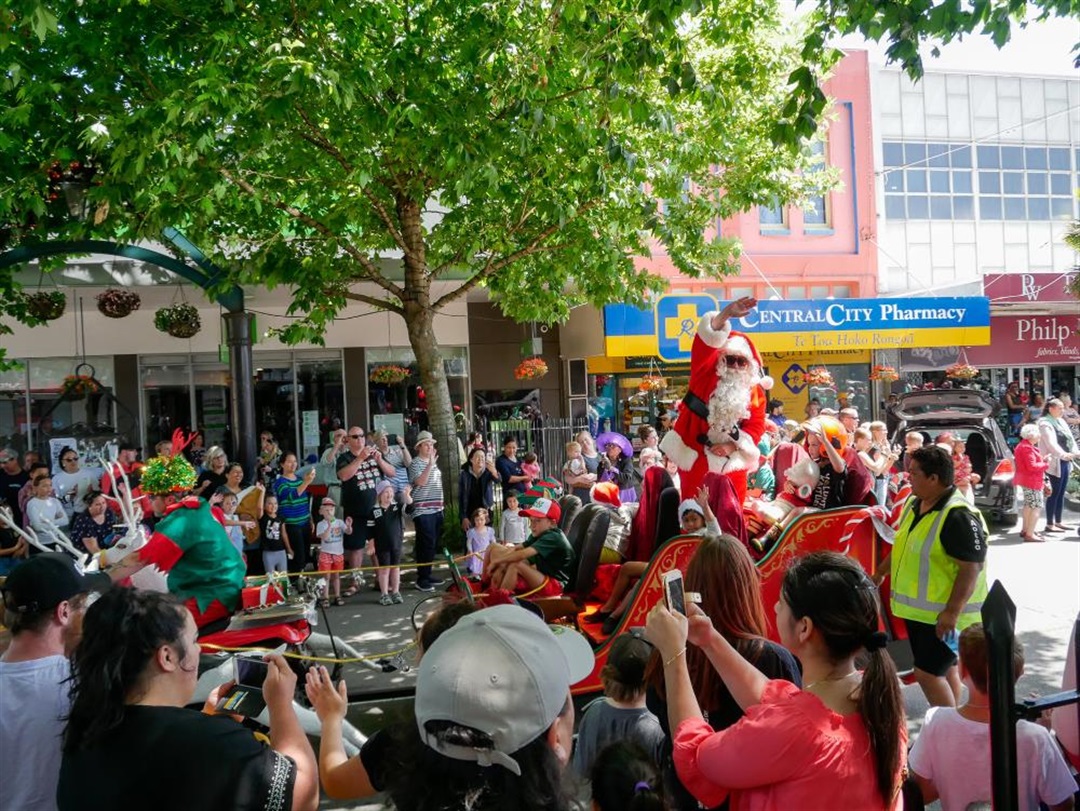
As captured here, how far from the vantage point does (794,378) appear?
18562 millimetres

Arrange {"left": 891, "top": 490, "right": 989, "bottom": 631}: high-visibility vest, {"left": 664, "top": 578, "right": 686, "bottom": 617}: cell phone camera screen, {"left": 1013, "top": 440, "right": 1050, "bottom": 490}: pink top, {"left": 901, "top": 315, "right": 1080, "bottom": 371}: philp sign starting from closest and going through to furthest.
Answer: {"left": 664, "top": 578, "right": 686, "bottom": 617}: cell phone camera screen → {"left": 891, "top": 490, "right": 989, "bottom": 631}: high-visibility vest → {"left": 1013, "top": 440, "right": 1050, "bottom": 490}: pink top → {"left": 901, "top": 315, "right": 1080, "bottom": 371}: philp sign

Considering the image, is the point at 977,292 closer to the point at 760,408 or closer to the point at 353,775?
the point at 760,408

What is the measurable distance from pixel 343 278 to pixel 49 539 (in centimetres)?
443

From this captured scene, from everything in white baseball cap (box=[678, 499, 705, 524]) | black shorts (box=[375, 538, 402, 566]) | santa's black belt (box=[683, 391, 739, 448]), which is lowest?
black shorts (box=[375, 538, 402, 566])

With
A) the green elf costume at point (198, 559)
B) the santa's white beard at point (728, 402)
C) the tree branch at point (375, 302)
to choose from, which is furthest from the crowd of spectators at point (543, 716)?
the tree branch at point (375, 302)

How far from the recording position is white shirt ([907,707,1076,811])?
→ 9.00 ft

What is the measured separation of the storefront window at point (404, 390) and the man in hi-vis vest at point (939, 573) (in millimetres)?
12883

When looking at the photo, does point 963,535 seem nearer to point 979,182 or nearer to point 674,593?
point 674,593

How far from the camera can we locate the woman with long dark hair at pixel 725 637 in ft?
9.07

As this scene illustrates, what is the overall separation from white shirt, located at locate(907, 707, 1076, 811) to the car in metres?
9.54

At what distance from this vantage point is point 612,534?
6609 mm

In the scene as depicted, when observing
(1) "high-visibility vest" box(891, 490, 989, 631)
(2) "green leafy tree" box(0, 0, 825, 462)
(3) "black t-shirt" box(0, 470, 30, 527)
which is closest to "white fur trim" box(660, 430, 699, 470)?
(1) "high-visibility vest" box(891, 490, 989, 631)

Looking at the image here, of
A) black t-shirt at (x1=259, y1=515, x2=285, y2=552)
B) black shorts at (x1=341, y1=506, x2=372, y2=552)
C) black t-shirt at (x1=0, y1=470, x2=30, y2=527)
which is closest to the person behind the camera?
black t-shirt at (x1=259, y1=515, x2=285, y2=552)

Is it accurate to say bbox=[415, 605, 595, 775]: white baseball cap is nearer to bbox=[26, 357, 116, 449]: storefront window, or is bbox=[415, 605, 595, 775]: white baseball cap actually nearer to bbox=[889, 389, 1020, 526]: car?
bbox=[889, 389, 1020, 526]: car
